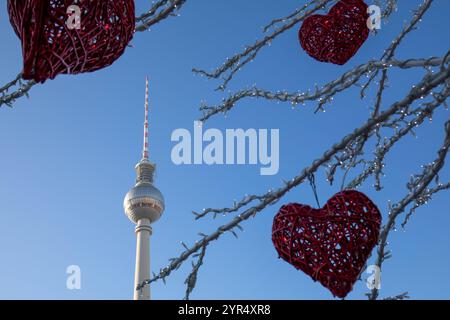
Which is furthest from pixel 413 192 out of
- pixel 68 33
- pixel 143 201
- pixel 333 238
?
pixel 143 201

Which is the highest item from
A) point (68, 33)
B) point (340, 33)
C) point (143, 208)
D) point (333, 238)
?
point (143, 208)

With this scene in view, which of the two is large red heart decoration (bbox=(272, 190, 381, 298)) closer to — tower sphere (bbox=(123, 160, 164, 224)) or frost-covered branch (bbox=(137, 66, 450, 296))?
frost-covered branch (bbox=(137, 66, 450, 296))

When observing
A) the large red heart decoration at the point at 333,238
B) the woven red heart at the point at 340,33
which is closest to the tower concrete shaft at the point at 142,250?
the woven red heart at the point at 340,33

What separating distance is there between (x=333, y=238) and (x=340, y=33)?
1679mm

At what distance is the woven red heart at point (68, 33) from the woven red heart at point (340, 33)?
1971 millimetres

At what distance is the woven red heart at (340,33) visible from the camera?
418 centimetres

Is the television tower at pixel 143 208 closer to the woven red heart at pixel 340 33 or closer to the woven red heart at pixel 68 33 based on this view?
the woven red heart at pixel 340 33

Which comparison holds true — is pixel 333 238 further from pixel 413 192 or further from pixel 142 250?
pixel 142 250

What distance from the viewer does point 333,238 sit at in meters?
3.04

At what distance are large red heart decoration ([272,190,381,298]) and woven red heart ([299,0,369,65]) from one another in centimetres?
140

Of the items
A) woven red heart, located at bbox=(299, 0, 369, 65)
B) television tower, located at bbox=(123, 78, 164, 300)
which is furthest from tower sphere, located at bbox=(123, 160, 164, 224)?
woven red heart, located at bbox=(299, 0, 369, 65)

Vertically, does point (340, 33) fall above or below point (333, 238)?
above

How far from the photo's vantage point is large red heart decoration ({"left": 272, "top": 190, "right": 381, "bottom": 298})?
2941 millimetres
